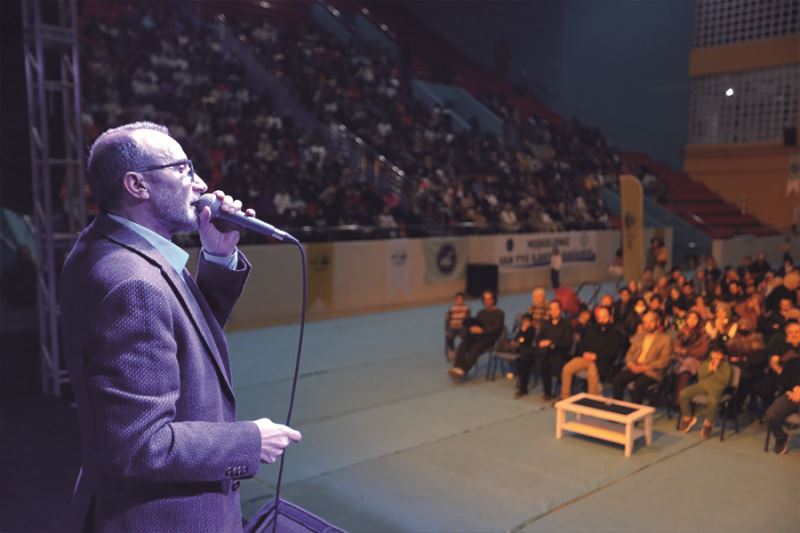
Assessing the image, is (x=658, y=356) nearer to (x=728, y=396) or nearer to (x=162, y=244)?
(x=728, y=396)

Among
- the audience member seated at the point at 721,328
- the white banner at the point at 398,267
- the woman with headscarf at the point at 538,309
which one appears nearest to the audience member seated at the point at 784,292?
the audience member seated at the point at 721,328

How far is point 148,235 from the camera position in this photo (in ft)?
6.10

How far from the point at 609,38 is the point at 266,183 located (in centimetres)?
1598

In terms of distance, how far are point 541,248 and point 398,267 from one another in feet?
14.9

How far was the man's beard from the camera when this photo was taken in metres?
1.86

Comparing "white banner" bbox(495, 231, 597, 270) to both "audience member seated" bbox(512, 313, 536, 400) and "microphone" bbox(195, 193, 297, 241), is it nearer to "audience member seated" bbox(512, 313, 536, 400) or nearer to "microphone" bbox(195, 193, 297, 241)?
"audience member seated" bbox(512, 313, 536, 400)

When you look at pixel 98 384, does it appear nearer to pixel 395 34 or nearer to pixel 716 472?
pixel 716 472

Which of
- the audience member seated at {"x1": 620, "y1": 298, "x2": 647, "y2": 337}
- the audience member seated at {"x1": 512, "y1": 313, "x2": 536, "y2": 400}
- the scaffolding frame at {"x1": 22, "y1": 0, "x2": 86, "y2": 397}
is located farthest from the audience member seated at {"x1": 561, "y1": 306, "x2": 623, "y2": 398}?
the scaffolding frame at {"x1": 22, "y1": 0, "x2": 86, "y2": 397}

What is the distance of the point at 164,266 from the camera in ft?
5.91

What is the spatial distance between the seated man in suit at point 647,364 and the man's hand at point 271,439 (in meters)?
6.18

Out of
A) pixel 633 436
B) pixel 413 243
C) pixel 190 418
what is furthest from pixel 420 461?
pixel 413 243

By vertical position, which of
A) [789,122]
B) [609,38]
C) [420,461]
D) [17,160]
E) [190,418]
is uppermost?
[609,38]

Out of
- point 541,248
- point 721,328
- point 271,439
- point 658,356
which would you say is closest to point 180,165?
point 271,439

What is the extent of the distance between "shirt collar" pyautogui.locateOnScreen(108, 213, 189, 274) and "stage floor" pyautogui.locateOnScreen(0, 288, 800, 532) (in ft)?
11.3
